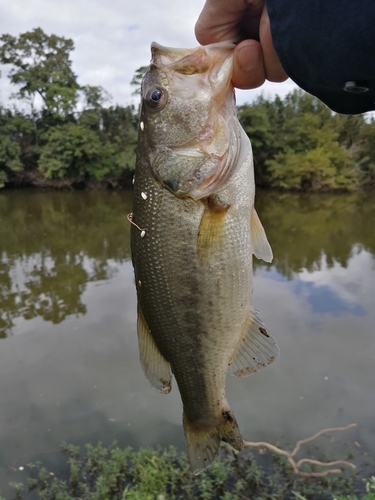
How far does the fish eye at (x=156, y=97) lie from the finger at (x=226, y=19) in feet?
0.96

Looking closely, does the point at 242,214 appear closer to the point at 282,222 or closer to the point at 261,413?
the point at 261,413

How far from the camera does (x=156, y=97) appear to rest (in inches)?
70.1

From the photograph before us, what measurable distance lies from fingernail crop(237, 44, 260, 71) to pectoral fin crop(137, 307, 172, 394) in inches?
44.2

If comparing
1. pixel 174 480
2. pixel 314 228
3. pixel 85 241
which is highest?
pixel 314 228

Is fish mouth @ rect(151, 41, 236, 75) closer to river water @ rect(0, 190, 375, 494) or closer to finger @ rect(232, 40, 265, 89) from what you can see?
finger @ rect(232, 40, 265, 89)

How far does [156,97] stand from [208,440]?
158cm

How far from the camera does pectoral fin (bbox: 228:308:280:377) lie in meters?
1.91

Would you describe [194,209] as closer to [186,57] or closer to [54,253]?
[186,57]

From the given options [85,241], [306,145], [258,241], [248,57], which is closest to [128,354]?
[258,241]

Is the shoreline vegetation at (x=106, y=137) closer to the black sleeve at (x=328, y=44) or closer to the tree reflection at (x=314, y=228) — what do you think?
the tree reflection at (x=314, y=228)

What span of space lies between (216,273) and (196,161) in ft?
1.57

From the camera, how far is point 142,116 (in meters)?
1.84

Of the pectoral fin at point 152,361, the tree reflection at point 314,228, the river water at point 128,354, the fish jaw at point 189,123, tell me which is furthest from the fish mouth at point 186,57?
the tree reflection at point 314,228

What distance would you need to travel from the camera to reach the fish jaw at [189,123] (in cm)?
173
